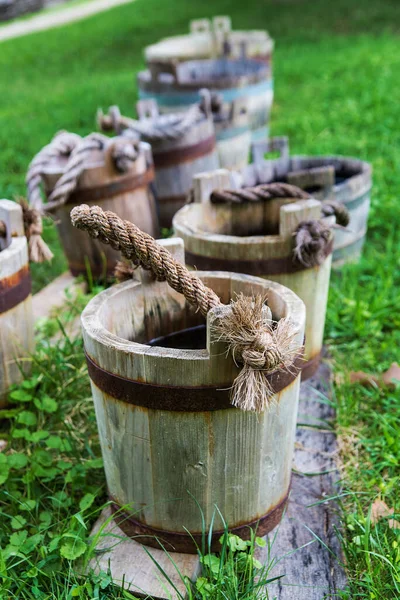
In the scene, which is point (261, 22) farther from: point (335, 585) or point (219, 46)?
point (335, 585)

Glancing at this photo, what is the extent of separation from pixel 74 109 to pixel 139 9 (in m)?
13.5

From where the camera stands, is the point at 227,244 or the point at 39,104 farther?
the point at 39,104

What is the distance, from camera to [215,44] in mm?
7777

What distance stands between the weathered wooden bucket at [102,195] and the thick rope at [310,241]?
1536 mm

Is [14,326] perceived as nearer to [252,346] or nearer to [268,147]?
[252,346]

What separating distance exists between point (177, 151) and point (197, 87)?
58.2 inches

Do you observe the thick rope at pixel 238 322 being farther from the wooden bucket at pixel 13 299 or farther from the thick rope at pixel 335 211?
the thick rope at pixel 335 211

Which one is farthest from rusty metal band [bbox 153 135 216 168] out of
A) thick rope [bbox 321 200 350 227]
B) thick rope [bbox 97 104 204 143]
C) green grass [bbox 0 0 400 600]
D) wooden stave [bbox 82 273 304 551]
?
wooden stave [bbox 82 273 304 551]

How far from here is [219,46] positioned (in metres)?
7.74

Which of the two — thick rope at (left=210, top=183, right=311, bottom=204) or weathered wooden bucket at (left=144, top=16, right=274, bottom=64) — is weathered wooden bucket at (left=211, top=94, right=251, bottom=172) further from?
thick rope at (left=210, top=183, right=311, bottom=204)

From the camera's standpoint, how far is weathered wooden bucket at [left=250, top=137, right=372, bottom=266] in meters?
3.55

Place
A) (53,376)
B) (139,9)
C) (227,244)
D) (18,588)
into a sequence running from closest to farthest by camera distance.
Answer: (18,588) < (227,244) < (53,376) < (139,9)

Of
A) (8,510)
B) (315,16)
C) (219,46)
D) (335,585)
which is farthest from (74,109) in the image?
(315,16)

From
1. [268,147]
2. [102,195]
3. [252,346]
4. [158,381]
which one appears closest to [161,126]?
[268,147]
